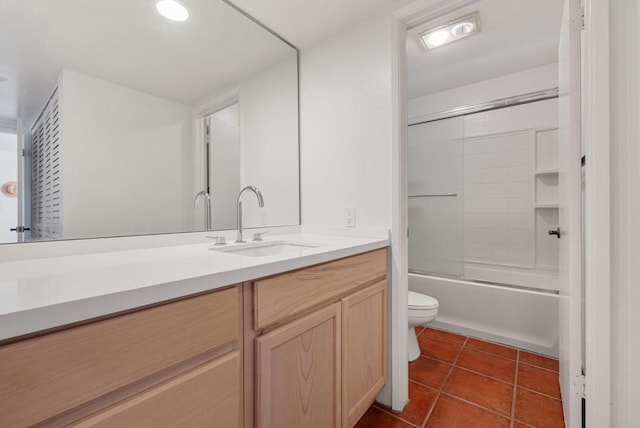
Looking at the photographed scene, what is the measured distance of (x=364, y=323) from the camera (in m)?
1.22

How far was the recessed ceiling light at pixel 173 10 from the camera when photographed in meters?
1.16

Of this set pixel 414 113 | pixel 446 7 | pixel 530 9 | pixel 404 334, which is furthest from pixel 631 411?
pixel 414 113

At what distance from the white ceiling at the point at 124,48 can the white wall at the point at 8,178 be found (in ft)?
0.29

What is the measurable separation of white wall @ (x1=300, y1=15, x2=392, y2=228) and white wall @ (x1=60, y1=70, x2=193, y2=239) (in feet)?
2.36

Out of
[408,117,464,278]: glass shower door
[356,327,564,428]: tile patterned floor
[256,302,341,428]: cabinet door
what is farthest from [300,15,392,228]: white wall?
[408,117,464,278]: glass shower door

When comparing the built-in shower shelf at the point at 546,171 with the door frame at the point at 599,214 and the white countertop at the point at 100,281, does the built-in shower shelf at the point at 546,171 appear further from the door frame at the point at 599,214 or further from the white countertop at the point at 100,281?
the white countertop at the point at 100,281

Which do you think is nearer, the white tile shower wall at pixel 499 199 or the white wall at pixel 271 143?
the white wall at pixel 271 143

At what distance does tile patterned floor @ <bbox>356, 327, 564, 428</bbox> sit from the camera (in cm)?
131

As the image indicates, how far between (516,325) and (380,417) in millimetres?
1268

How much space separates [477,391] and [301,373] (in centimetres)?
118

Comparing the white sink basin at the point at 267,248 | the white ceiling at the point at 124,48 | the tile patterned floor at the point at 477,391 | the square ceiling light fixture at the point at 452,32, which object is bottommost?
the tile patterned floor at the point at 477,391

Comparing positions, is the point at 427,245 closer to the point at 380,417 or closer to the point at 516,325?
the point at 516,325

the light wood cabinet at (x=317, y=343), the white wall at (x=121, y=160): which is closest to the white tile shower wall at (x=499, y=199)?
the light wood cabinet at (x=317, y=343)

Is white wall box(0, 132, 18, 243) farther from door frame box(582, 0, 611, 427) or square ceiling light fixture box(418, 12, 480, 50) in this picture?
square ceiling light fixture box(418, 12, 480, 50)
